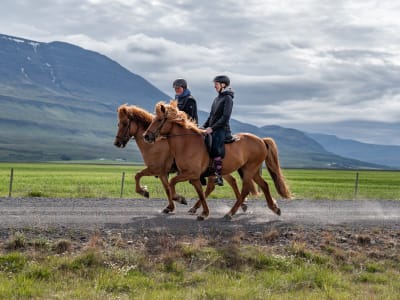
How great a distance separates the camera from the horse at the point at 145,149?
1473 centimetres

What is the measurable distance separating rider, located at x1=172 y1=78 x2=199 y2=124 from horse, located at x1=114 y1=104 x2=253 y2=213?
42.8 inches

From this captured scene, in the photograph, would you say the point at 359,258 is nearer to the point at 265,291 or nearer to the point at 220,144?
the point at 265,291

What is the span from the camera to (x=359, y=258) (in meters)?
10.5

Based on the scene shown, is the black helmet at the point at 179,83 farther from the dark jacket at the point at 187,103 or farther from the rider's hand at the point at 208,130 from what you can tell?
the rider's hand at the point at 208,130

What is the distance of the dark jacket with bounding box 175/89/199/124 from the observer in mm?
14977

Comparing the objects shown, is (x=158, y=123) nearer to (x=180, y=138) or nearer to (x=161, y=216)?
(x=180, y=138)

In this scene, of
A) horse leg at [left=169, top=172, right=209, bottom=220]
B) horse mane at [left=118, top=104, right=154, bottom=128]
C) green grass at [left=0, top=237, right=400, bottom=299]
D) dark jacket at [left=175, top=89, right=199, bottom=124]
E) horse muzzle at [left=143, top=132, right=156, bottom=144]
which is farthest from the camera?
horse mane at [left=118, top=104, right=154, bottom=128]

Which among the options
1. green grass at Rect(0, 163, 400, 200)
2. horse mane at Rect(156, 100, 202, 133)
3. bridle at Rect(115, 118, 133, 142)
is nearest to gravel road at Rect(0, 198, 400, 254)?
bridle at Rect(115, 118, 133, 142)

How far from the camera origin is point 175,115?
13688 mm

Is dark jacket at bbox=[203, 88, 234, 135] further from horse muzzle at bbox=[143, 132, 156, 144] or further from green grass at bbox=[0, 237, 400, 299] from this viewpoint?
green grass at bbox=[0, 237, 400, 299]

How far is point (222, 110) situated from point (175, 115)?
48.1 inches

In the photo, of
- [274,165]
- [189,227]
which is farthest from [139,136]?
[189,227]

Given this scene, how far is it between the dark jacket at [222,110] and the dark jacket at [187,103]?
1280 mm

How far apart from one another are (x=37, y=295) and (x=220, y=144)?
6.93 metres
